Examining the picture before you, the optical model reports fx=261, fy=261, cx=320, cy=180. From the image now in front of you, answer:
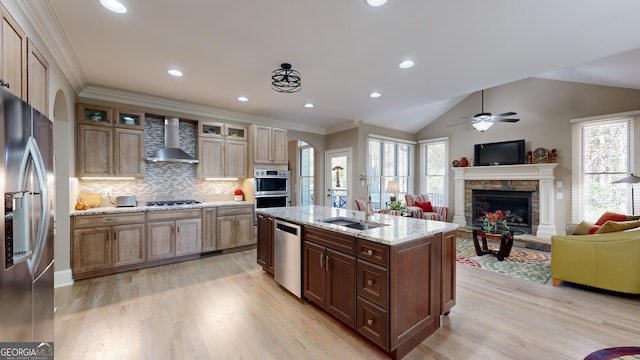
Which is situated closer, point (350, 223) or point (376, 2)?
point (376, 2)

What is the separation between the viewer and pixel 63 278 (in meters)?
3.31

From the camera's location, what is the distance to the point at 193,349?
212 centimetres

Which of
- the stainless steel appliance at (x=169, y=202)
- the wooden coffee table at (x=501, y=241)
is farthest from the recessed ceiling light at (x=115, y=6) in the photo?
the wooden coffee table at (x=501, y=241)

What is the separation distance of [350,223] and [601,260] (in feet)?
9.75

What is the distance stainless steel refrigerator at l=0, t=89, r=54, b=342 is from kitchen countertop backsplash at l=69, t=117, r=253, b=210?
2.55 meters

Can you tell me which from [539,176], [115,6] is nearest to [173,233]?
[115,6]

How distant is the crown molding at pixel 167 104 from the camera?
3918 mm

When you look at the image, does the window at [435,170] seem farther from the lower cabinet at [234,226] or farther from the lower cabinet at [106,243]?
the lower cabinet at [106,243]

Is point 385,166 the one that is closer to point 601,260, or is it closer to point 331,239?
point 601,260

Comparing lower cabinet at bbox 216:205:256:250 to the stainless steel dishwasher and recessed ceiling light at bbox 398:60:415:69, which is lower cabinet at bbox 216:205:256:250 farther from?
recessed ceiling light at bbox 398:60:415:69

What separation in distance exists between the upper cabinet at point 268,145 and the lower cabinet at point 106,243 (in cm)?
219

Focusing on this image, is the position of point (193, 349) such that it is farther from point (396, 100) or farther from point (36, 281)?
point (396, 100)

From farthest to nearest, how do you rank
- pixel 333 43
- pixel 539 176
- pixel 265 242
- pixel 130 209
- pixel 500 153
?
1. pixel 500 153
2. pixel 539 176
3. pixel 130 209
4. pixel 265 242
5. pixel 333 43

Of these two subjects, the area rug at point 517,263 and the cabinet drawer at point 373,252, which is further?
the area rug at point 517,263
